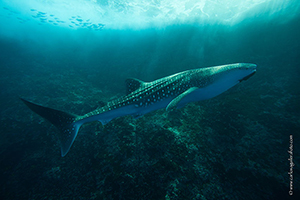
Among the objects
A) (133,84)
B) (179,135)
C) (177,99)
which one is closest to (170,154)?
(179,135)

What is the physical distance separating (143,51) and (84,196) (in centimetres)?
1582

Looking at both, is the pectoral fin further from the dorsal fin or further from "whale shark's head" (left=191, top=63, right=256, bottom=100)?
the dorsal fin

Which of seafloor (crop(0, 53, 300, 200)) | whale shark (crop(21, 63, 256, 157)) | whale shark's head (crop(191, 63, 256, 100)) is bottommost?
seafloor (crop(0, 53, 300, 200))

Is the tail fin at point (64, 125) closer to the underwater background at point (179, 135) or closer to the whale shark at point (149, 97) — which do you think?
the whale shark at point (149, 97)

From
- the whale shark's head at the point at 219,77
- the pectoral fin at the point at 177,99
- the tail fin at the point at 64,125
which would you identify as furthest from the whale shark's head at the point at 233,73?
the tail fin at the point at 64,125

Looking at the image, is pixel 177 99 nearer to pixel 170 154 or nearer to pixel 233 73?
pixel 233 73

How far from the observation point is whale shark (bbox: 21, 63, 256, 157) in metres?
2.97

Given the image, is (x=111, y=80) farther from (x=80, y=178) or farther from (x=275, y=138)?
(x=275, y=138)

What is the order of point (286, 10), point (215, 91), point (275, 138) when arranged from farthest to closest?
point (286, 10) < point (275, 138) < point (215, 91)

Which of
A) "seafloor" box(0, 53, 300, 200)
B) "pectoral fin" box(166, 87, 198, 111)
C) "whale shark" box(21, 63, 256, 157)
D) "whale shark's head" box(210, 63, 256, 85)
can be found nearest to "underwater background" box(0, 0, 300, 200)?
"seafloor" box(0, 53, 300, 200)

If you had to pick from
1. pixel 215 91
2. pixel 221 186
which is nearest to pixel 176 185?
pixel 221 186

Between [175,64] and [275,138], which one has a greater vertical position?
[175,64]

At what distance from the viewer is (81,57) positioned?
17.4 metres

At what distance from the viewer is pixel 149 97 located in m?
3.41
